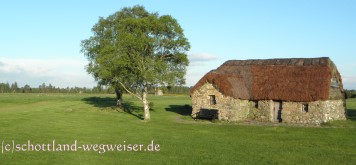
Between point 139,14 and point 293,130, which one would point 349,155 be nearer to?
point 293,130

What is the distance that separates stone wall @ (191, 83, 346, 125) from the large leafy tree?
3.08 meters

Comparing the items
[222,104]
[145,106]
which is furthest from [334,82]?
[145,106]

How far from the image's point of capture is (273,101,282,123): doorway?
35812mm

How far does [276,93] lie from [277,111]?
1879 mm

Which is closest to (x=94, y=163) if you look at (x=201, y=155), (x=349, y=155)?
(x=201, y=155)

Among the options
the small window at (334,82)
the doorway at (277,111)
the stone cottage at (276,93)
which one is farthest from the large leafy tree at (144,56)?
the small window at (334,82)

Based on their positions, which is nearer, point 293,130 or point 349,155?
point 349,155

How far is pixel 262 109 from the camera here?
36750 millimetres

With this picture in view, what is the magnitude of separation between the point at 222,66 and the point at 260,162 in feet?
89.0

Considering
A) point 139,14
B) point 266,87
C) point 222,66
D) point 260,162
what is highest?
point 139,14

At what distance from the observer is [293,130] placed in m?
28.3

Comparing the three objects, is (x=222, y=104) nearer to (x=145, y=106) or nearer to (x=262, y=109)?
(x=262, y=109)

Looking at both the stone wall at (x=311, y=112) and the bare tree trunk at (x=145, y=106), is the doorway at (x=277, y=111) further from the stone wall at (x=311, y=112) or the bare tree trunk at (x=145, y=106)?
the bare tree trunk at (x=145, y=106)

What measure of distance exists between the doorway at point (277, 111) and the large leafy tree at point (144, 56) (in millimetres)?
9551
